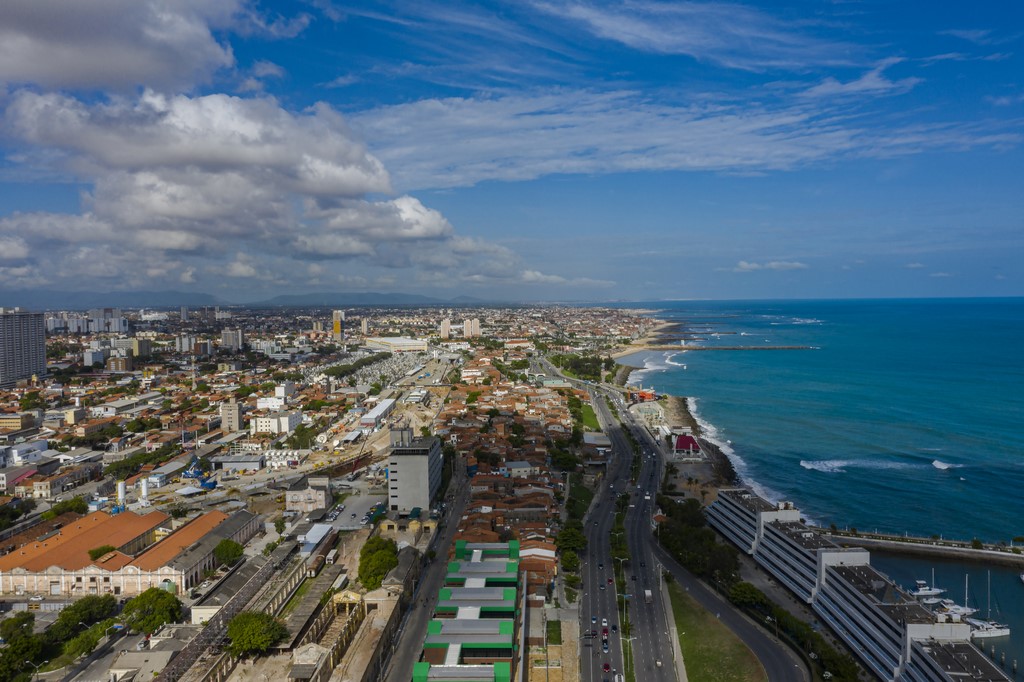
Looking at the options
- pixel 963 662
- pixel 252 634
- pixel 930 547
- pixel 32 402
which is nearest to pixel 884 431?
pixel 930 547

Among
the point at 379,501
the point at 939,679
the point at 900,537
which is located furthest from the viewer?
the point at 379,501

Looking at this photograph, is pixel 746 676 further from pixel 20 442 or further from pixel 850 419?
pixel 20 442

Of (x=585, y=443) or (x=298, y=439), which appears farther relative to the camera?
(x=298, y=439)

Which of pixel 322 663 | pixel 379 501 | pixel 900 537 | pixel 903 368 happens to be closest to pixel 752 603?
pixel 900 537

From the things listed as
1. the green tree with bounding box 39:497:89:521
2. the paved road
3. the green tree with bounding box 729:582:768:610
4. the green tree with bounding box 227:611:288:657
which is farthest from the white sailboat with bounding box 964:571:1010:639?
the green tree with bounding box 39:497:89:521

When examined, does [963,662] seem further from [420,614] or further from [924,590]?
[420,614]

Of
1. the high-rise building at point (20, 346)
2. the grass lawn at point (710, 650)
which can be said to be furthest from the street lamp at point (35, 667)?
the high-rise building at point (20, 346)
